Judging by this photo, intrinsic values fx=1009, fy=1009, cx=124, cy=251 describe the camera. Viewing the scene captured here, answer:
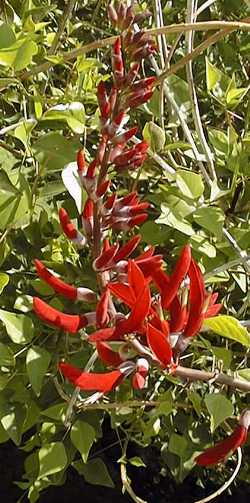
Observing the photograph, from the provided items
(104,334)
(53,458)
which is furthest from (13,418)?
(104,334)

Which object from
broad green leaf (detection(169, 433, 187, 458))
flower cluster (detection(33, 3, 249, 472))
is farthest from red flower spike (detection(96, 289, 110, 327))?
broad green leaf (detection(169, 433, 187, 458))

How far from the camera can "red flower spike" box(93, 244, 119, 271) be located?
0.74 metres

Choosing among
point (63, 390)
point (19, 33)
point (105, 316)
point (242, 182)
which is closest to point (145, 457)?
point (63, 390)

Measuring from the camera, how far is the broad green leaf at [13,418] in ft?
3.58

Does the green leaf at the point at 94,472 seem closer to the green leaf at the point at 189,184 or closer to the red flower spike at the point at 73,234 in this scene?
the green leaf at the point at 189,184

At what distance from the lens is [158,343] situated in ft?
2.36

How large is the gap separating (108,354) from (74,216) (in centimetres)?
38

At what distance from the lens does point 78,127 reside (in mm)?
1021

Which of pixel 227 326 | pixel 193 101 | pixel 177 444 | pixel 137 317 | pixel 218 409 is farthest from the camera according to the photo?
pixel 177 444

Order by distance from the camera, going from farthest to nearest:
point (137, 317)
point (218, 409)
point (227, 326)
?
point (218, 409), point (227, 326), point (137, 317)

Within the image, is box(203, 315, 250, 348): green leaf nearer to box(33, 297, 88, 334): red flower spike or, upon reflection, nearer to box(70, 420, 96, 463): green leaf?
box(33, 297, 88, 334): red flower spike

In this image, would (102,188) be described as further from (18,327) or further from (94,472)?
(94,472)

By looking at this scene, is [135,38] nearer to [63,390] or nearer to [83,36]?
[63,390]

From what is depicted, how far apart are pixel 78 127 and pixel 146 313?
0.36 metres
